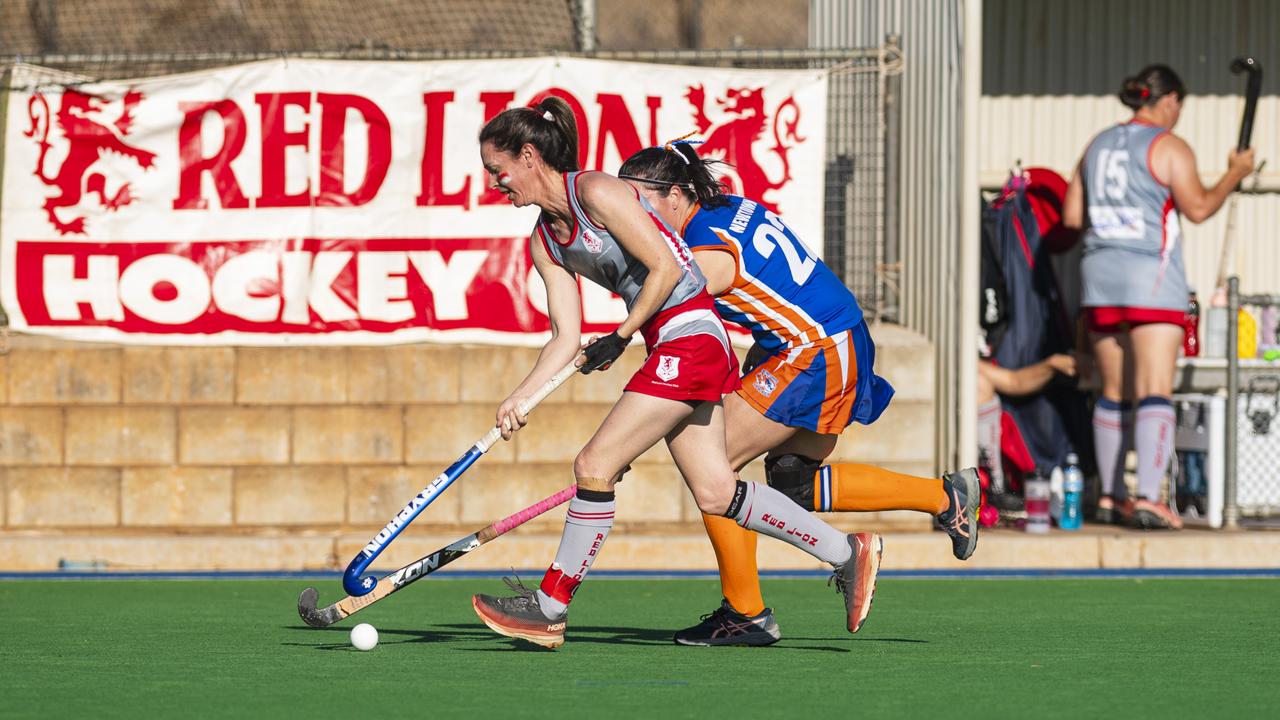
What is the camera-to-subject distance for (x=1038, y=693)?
4.79 meters

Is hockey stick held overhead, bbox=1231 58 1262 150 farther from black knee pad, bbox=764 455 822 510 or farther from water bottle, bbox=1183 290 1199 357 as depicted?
black knee pad, bbox=764 455 822 510

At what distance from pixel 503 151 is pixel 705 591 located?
317 cm

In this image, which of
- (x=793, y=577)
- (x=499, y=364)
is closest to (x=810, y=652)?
(x=793, y=577)

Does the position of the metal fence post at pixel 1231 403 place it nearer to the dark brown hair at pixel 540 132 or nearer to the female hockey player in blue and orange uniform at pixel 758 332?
the female hockey player in blue and orange uniform at pixel 758 332

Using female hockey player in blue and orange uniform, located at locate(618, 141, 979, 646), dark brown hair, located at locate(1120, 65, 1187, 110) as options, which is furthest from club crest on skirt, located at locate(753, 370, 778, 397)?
dark brown hair, located at locate(1120, 65, 1187, 110)

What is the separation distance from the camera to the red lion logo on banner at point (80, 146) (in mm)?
10570

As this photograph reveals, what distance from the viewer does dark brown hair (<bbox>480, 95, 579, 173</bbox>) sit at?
5742mm

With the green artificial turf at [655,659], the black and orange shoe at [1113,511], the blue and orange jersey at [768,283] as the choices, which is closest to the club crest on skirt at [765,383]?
the blue and orange jersey at [768,283]

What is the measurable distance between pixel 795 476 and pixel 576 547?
0.96 m

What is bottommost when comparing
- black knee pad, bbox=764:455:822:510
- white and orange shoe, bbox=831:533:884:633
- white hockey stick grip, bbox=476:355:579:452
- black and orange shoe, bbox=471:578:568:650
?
black and orange shoe, bbox=471:578:568:650

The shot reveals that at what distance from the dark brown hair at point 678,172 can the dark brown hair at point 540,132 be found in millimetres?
309

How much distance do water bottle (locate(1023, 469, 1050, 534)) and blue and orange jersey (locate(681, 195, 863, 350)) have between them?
400cm

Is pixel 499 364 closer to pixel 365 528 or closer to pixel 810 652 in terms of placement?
pixel 365 528

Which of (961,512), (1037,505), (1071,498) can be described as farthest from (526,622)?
(1071,498)
